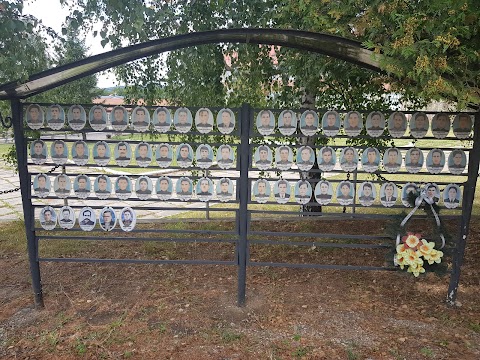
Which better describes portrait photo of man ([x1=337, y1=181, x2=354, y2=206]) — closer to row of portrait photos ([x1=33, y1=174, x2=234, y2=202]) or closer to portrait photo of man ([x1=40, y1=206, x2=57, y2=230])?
row of portrait photos ([x1=33, y1=174, x2=234, y2=202])

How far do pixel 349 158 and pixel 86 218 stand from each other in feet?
9.46

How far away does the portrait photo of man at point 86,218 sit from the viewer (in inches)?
168

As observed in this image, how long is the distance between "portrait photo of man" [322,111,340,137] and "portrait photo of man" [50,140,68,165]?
106 inches

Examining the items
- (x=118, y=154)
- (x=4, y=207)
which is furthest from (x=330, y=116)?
(x=4, y=207)

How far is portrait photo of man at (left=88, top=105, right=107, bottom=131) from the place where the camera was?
13.1 ft

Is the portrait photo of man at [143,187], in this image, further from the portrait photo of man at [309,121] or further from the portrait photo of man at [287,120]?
the portrait photo of man at [309,121]

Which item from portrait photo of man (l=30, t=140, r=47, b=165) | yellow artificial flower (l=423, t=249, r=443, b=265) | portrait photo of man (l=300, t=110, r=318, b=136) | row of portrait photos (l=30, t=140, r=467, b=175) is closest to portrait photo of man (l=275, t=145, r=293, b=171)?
row of portrait photos (l=30, t=140, r=467, b=175)

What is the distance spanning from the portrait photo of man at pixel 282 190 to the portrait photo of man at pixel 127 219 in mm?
1576

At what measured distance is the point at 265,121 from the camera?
404 cm

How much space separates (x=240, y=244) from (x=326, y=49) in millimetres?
2190

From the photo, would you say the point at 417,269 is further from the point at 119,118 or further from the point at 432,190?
the point at 119,118

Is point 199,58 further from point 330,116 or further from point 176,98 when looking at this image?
point 330,116

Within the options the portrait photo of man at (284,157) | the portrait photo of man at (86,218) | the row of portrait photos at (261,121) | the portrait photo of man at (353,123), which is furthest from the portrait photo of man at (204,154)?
the portrait photo of man at (353,123)

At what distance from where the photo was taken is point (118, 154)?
159 inches
